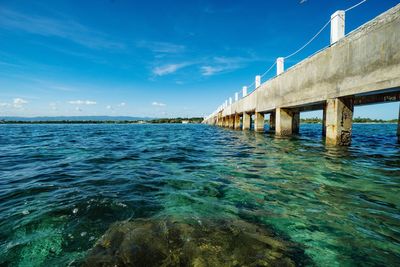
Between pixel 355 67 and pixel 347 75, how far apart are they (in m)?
0.42

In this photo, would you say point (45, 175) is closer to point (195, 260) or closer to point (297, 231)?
point (195, 260)

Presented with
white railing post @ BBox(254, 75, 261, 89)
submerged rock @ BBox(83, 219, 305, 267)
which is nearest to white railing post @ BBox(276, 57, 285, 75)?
white railing post @ BBox(254, 75, 261, 89)

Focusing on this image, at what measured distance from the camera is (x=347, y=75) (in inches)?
276

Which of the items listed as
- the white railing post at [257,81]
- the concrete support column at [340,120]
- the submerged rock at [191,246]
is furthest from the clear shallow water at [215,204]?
the white railing post at [257,81]

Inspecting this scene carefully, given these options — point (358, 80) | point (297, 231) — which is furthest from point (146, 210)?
point (358, 80)

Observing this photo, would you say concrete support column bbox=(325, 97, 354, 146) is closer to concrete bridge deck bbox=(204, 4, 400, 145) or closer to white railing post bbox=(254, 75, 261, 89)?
concrete bridge deck bbox=(204, 4, 400, 145)

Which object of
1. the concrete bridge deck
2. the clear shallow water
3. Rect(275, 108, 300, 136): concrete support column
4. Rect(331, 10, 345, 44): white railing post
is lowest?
the clear shallow water

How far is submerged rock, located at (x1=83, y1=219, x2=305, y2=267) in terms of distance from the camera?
1961mm

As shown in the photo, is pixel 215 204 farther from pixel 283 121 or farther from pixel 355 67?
pixel 283 121

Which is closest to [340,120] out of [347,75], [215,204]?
[347,75]

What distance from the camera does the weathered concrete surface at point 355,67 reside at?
5461mm

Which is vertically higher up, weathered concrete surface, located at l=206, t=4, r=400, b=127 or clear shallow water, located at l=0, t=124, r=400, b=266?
weathered concrete surface, located at l=206, t=4, r=400, b=127

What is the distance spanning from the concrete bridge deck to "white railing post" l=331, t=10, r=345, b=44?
23cm

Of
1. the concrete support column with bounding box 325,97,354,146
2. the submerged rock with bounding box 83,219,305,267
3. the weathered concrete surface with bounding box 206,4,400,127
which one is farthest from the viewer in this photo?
the concrete support column with bounding box 325,97,354,146
